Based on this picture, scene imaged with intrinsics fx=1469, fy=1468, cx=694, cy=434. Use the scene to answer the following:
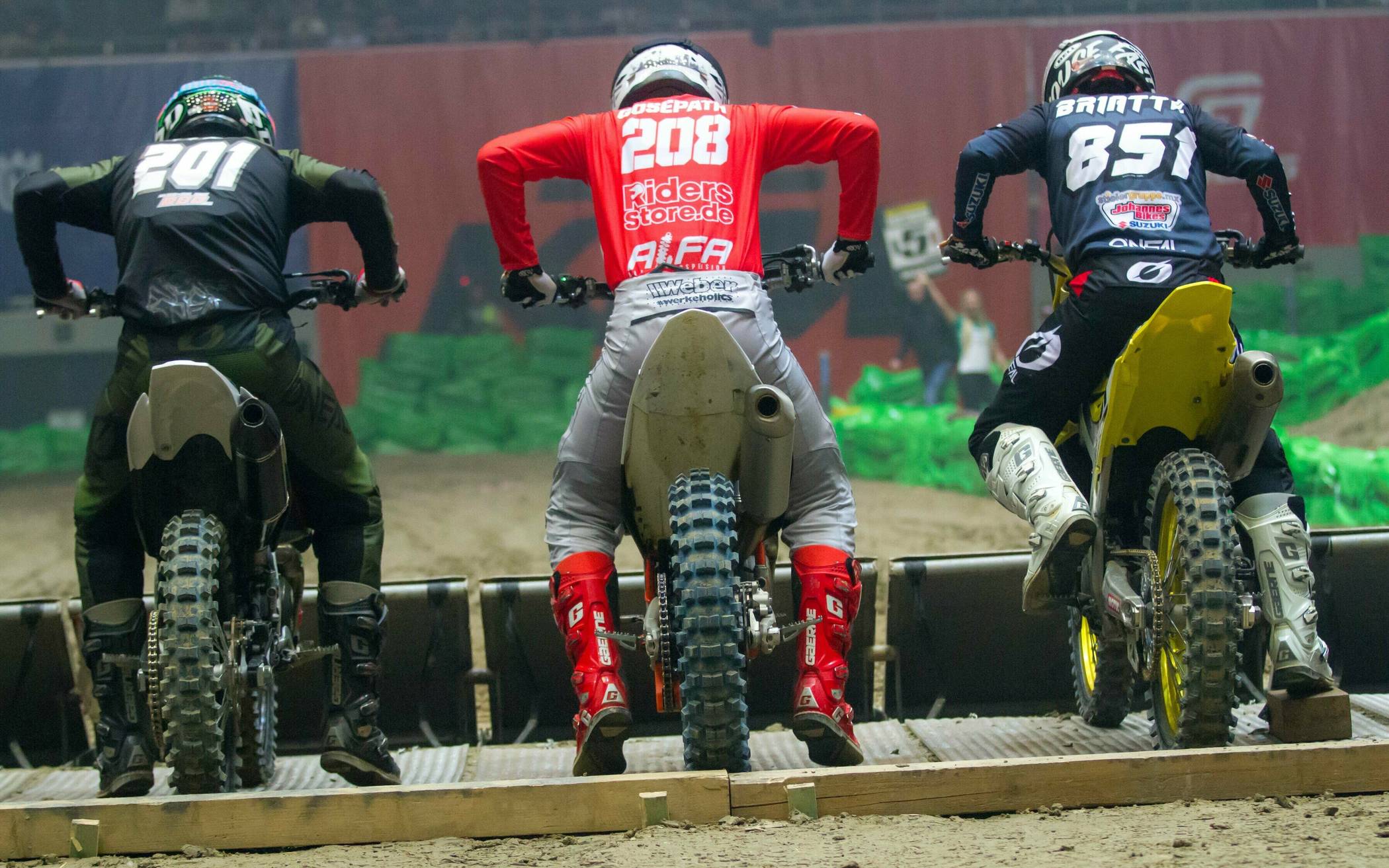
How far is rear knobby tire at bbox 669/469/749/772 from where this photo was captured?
3002mm

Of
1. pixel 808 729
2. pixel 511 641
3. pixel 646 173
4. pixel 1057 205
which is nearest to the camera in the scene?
pixel 808 729

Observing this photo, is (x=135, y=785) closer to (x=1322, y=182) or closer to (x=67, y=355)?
(x=67, y=355)

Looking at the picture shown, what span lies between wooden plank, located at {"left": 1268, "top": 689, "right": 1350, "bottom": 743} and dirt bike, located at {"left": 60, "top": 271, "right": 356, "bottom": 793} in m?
2.38

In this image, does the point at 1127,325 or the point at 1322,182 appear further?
the point at 1322,182

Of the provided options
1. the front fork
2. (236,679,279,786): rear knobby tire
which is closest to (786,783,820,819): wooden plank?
the front fork

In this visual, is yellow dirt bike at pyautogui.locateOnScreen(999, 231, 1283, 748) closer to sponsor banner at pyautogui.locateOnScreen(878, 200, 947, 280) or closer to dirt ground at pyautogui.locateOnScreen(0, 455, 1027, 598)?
dirt ground at pyautogui.locateOnScreen(0, 455, 1027, 598)

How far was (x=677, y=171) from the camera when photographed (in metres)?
3.53

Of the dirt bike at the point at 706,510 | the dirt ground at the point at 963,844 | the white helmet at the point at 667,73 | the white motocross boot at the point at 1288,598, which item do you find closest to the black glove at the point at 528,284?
the white helmet at the point at 667,73

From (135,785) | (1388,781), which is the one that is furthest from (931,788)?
(135,785)

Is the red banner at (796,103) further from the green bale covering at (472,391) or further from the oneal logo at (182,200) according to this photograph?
the oneal logo at (182,200)

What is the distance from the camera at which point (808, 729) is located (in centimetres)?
329

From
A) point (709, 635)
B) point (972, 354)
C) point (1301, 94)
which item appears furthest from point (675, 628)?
point (1301, 94)

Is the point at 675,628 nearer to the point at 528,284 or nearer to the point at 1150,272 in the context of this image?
the point at 528,284

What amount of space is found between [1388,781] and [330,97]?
10013mm
